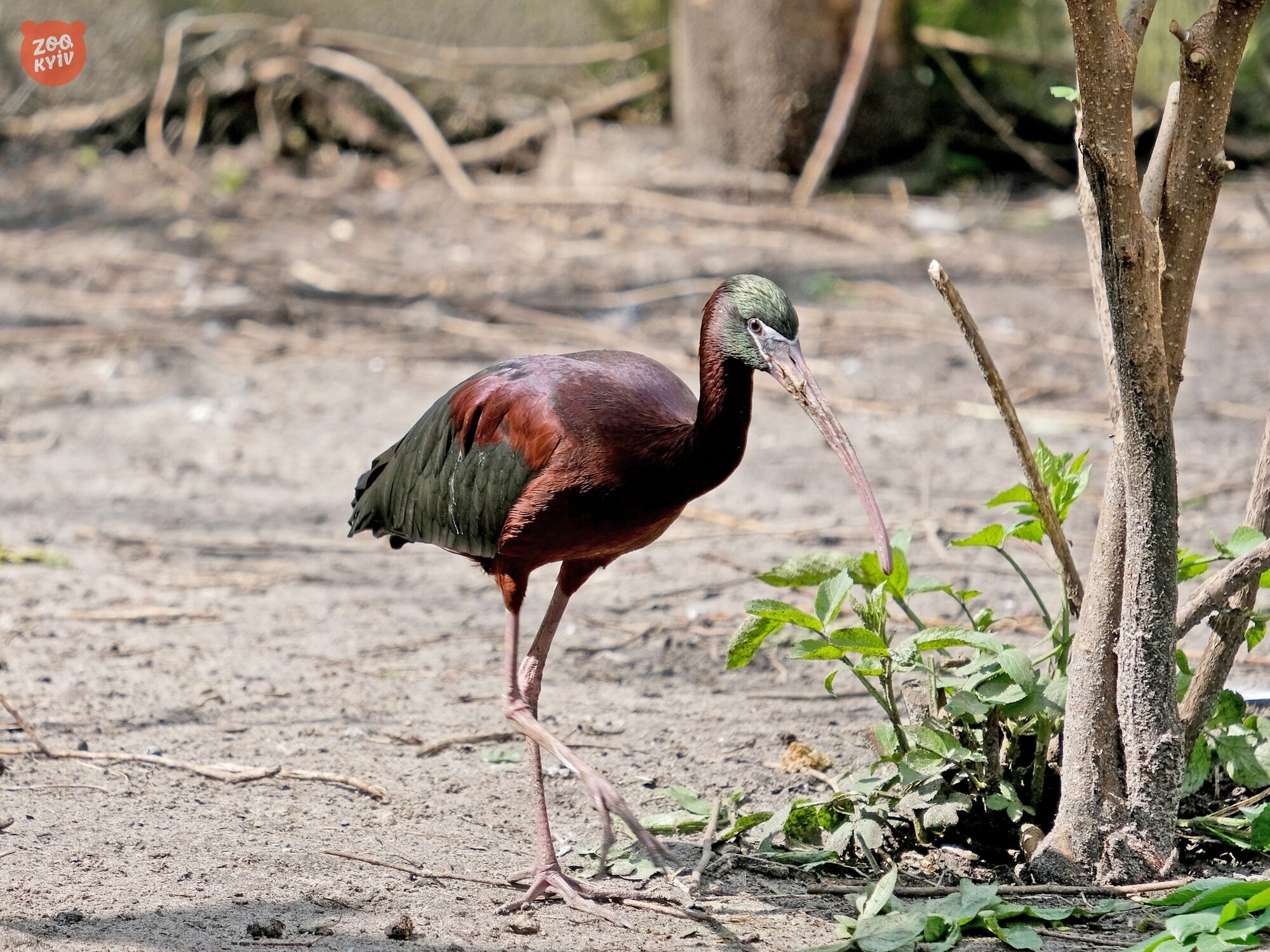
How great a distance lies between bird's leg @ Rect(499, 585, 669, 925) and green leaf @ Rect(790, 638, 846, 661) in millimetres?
473

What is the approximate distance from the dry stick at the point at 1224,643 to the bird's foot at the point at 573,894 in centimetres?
123

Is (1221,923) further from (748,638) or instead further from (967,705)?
(748,638)

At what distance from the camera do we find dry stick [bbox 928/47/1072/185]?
934cm

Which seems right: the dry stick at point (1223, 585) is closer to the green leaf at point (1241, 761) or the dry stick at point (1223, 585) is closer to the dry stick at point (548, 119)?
the green leaf at point (1241, 761)

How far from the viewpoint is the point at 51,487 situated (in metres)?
5.73

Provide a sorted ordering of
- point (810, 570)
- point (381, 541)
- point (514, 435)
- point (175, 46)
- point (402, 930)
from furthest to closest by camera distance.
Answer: point (175, 46) < point (381, 541) < point (514, 435) < point (810, 570) < point (402, 930)

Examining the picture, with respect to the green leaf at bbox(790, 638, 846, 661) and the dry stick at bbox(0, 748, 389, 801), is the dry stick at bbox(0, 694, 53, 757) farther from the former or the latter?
the green leaf at bbox(790, 638, 846, 661)

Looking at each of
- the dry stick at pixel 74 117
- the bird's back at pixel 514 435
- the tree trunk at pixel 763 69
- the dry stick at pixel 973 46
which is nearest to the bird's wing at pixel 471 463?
the bird's back at pixel 514 435

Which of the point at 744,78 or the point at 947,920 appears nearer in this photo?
the point at 947,920

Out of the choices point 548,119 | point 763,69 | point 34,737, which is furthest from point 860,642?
point 548,119

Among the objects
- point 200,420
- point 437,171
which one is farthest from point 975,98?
point 200,420

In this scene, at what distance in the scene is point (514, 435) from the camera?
10.9 ft

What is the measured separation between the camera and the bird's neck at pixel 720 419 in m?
3.00

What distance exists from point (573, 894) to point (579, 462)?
3.11ft
